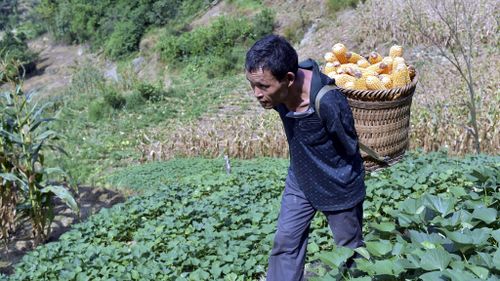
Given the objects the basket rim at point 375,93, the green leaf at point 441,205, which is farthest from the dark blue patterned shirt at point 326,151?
the basket rim at point 375,93

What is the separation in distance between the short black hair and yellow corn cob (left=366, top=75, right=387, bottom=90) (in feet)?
5.82

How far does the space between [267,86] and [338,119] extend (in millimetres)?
379

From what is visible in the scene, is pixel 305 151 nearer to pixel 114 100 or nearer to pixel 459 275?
pixel 459 275

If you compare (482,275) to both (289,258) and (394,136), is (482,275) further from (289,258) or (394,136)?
(394,136)

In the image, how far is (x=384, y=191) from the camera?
5.11 meters

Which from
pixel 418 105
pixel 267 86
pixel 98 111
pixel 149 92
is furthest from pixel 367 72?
pixel 98 111

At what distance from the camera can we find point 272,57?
2.91m

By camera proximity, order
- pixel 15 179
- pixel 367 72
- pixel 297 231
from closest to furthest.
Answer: pixel 297 231 → pixel 367 72 → pixel 15 179

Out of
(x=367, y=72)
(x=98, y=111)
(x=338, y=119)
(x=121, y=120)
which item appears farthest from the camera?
(x=98, y=111)

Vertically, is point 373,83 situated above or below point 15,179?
above

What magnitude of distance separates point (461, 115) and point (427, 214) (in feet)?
18.0

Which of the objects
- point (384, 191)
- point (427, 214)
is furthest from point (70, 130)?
point (427, 214)

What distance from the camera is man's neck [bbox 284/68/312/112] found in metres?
3.09

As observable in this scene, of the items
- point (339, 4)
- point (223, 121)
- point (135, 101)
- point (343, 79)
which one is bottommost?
point (135, 101)
